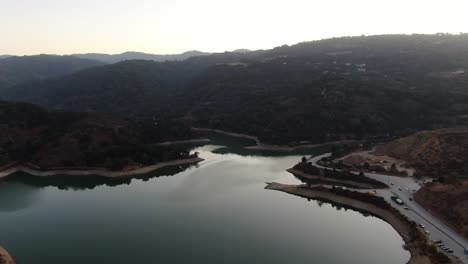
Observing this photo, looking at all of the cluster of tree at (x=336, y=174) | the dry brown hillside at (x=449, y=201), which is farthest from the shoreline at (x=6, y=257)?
the dry brown hillside at (x=449, y=201)

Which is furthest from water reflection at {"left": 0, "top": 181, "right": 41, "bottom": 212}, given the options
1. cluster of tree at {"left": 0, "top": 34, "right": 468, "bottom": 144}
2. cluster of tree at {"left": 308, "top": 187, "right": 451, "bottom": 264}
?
cluster of tree at {"left": 0, "top": 34, "right": 468, "bottom": 144}

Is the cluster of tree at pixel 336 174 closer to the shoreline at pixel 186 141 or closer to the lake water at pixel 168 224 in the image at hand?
the lake water at pixel 168 224

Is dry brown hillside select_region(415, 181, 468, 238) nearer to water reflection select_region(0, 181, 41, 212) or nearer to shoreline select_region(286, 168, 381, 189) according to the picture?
shoreline select_region(286, 168, 381, 189)

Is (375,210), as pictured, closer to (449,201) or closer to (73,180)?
(449,201)

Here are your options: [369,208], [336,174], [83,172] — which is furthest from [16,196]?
[369,208]

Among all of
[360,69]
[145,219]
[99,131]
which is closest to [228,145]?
[99,131]
